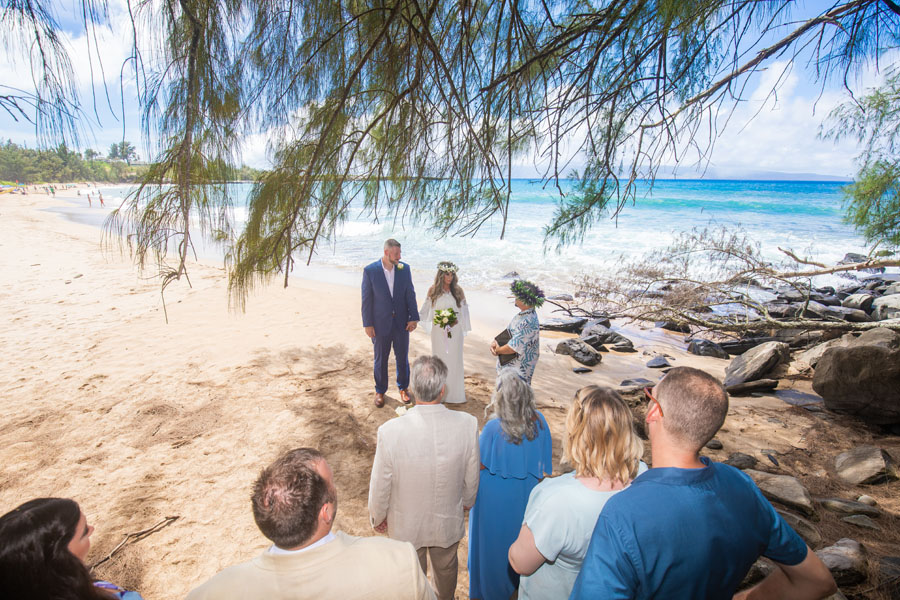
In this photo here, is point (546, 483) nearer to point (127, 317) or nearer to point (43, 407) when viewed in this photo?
point (43, 407)

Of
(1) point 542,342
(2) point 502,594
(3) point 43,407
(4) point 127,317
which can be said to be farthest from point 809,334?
(4) point 127,317

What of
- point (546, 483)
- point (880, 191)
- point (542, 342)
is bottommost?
point (542, 342)

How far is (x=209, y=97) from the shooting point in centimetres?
229

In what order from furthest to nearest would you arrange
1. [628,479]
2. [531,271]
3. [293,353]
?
[531,271]
[293,353]
[628,479]

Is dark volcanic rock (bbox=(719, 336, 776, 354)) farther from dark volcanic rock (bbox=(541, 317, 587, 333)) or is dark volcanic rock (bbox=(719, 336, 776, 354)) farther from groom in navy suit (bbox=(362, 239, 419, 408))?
groom in navy suit (bbox=(362, 239, 419, 408))

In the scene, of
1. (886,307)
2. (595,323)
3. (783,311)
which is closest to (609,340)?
(595,323)

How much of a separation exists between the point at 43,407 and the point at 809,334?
1106 cm

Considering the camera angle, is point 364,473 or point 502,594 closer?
point 502,594

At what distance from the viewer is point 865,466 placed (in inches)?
141

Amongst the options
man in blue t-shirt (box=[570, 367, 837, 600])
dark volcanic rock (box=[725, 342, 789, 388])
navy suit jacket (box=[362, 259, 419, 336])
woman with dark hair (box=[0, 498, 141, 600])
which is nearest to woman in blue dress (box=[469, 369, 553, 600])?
man in blue t-shirt (box=[570, 367, 837, 600])

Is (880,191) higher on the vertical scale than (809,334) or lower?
higher

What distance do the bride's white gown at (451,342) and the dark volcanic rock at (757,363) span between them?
3.84 meters

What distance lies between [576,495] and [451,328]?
11.3 feet

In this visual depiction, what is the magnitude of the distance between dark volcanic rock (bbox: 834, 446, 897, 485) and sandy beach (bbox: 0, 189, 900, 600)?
13 centimetres
